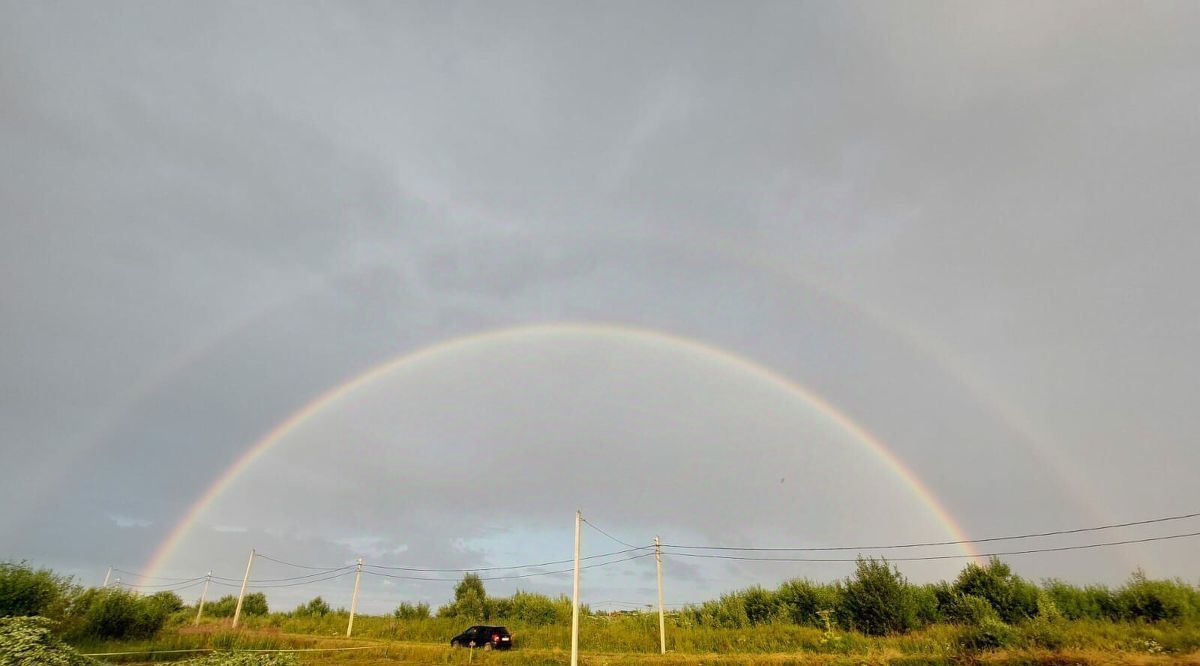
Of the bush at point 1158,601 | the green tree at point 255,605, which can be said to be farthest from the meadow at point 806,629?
the green tree at point 255,605

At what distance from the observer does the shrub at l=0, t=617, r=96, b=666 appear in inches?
430

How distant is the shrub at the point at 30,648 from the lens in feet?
35.8

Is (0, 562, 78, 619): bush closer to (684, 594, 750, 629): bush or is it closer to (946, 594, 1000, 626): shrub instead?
(684, 594, 750, 629): bush

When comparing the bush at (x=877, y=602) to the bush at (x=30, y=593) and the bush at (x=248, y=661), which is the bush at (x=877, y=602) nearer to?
the bush at (x=248, y=661)

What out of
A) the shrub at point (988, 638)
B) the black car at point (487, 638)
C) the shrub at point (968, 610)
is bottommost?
the black car at point (487, 638)

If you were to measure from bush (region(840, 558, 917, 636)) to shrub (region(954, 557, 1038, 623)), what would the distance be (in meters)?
3.58

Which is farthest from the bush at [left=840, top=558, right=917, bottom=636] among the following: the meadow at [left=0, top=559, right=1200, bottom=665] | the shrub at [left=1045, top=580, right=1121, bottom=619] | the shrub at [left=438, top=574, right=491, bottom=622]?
the shrub at [left=438, top=574, right=491, bottom=622]

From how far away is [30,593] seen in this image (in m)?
27.9

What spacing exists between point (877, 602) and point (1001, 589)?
23.2 ft

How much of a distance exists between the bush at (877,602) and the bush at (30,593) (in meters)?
45.1

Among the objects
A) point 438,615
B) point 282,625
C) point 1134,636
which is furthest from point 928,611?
point 282,625

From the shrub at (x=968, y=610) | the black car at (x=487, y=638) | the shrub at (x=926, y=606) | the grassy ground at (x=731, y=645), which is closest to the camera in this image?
the grassy ground at (x=731, y=645)

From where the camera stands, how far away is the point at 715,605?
146 ft

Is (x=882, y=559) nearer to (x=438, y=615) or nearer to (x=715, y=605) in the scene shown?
(x=715, y=605)
